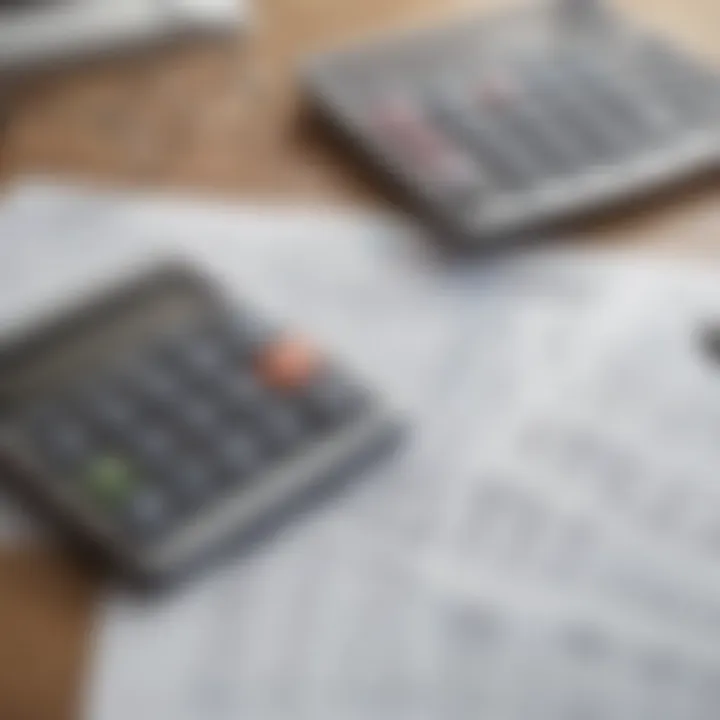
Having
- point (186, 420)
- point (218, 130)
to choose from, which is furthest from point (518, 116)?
point (186, 420)

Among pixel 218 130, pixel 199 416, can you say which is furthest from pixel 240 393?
pixel 218 130

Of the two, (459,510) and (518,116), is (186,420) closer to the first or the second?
(459,510)

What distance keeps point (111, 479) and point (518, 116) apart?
0.27 metres

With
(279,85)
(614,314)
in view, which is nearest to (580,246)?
(614,314)

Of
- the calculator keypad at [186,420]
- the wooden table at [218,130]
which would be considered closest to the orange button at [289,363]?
the calculator keypad at [186,420]

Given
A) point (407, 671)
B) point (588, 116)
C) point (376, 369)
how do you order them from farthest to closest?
point (588, 116) → point (376, 369) → point (407, 671)

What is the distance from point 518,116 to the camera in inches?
24.3

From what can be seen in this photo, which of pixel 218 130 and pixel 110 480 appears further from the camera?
pixel 218 130

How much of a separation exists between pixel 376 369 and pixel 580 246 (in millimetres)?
120

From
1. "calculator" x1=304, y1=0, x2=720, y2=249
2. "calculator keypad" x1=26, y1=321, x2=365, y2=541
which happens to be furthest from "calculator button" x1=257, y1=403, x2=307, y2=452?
"calculator" x1=304, y1=0, x2=720, y2=249

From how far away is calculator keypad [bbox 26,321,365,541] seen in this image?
44 centimetres

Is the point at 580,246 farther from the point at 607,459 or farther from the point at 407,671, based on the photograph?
the point at 407,671

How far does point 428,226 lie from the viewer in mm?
576

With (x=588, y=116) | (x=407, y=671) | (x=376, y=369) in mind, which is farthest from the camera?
(x=588, y=116)
